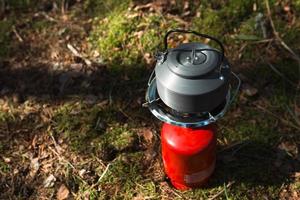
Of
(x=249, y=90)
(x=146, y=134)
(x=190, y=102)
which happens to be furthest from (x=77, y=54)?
(x=190, y=102)

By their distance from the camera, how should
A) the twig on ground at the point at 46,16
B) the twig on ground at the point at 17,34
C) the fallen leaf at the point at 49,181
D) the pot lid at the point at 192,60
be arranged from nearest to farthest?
1. the pot lid at the point at 192,60
2. the fallen leaf at the point at 49,181
3. the twig on ground at the point at 17,34
4. the twig on ground at the point at 46,16

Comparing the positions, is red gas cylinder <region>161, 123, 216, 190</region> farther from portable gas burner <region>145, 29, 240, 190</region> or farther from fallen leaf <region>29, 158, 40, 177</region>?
fallen leaf <region>29, 158, 40, 177</region>

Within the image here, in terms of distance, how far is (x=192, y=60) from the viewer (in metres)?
2.01

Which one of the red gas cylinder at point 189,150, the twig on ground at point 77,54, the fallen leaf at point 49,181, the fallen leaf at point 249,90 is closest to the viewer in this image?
the red gas cylinder at point 189,150

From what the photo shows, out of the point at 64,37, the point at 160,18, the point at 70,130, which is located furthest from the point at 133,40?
the point at 70,130

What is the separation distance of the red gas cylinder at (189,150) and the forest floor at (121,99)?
0.19m

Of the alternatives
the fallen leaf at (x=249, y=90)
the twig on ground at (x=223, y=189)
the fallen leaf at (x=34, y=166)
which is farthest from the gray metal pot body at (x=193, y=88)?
the fallen leaf at (x=34, y=166)

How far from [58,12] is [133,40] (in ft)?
2.20

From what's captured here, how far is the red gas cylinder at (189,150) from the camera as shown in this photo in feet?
7.36

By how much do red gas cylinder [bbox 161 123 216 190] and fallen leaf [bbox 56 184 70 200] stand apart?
580mm

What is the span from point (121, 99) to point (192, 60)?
1.01 meters

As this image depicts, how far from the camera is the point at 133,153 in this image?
2.70 metres

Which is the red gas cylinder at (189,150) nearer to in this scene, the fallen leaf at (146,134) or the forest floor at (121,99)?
the forest floor at (121,99)

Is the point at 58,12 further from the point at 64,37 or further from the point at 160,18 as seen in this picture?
the point at 160,18
